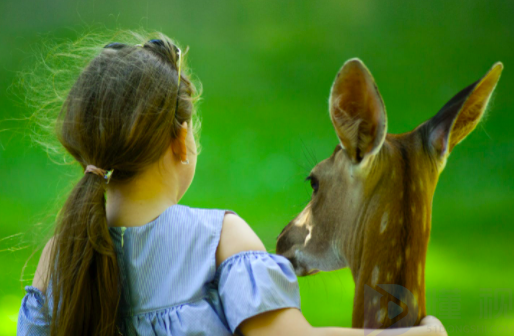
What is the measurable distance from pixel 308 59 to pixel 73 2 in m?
0.78

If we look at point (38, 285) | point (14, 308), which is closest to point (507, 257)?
point (38, 285)

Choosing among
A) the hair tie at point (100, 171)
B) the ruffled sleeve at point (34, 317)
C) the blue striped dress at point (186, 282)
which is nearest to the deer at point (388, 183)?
the blue striped dress at point (186, 282)

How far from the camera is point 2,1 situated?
163 cm

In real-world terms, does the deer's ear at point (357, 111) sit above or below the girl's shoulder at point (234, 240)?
above

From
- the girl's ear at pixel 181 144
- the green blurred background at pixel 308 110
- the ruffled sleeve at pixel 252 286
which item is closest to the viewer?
the ruffled sleeve at pixel 252 286

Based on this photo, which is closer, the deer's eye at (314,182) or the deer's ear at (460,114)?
the deer's ear at (460,114)

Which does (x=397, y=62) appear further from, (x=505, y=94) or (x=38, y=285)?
(x=38, y=285)

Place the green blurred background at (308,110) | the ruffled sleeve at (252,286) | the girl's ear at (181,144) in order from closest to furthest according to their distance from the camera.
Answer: the ruffled sleeve at (252,286) < the girl's ear at (181,144) < the green blurred background at (308,110)

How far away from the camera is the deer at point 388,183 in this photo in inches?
28.0

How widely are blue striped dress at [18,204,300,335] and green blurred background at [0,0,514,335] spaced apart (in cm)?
47

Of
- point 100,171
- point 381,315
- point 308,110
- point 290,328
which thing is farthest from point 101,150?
point 308,110

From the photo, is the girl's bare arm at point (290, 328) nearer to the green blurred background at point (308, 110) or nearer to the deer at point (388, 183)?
the deer at point (388, 183)

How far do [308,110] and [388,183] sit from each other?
0.69 m

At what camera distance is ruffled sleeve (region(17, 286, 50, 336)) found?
75 cm
